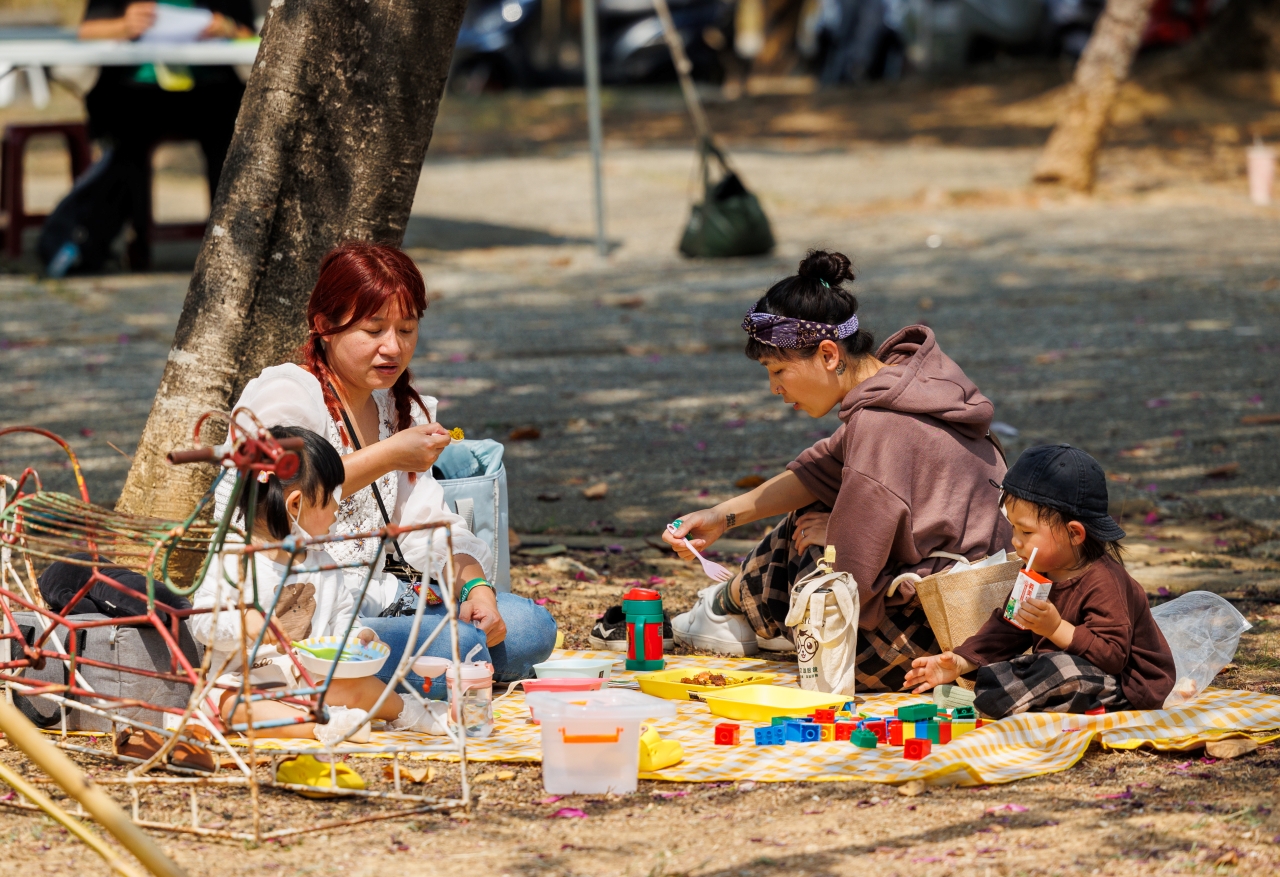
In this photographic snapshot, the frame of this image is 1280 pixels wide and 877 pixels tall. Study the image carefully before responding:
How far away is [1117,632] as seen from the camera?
11.6ft

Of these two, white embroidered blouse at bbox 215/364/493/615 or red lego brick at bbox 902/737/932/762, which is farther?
white embroidered blouse at bbox 215/364/493/615

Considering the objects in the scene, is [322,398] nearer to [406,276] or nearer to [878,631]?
[406,276]

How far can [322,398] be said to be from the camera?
3.69 metres

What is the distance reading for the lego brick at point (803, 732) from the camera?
136 inches

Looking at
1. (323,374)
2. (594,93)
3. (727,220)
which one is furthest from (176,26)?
(323,374)

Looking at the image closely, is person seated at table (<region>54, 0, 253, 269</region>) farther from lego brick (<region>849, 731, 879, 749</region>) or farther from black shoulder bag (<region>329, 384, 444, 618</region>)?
lego brick (<region>849, 731, 879, 749</region>)

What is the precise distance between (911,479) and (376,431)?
1.35m

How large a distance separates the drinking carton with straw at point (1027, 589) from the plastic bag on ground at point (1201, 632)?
526 millimetres

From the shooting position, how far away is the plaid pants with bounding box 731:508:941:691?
12.8 feet

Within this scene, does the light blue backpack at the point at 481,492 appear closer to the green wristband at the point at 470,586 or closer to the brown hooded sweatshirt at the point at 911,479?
the green wristband at the point at 470,586

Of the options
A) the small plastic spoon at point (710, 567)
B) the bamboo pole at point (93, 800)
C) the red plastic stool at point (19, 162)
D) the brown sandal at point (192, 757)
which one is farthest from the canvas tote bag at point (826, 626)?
the red plastic stool at point (19, 162)

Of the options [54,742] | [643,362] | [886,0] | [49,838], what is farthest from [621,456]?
[886,0]

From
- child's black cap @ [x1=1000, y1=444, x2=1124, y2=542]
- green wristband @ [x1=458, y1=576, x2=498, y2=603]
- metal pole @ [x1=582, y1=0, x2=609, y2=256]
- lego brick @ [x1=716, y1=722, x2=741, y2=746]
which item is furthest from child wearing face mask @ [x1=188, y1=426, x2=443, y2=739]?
metal pole @ [x1=582, y1=0, x2=609, y2=256]

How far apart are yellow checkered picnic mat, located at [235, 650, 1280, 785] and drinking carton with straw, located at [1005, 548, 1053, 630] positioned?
0.25 metres
